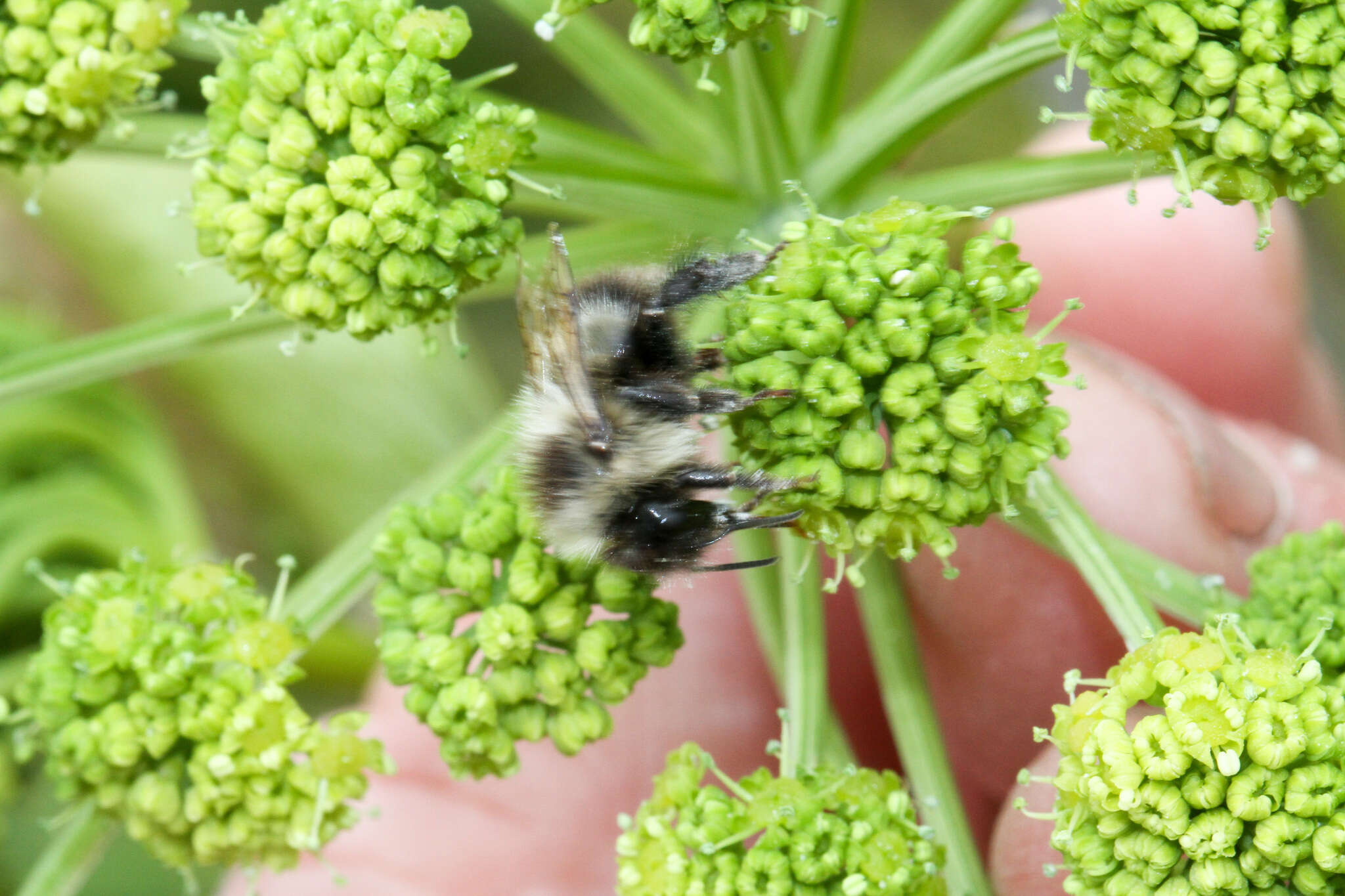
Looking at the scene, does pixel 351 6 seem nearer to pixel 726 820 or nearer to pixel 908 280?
pixel 908 280

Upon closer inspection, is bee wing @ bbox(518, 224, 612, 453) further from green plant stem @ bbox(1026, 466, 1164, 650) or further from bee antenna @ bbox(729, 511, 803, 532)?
green plant stem @ bbox(1026, 466, 1164, 650)

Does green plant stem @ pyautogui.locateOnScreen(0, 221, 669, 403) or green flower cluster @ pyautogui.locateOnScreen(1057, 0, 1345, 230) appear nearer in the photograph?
green flower cluster @ pyautogui.locateOnScreen(1057, 0, 1345, 230)

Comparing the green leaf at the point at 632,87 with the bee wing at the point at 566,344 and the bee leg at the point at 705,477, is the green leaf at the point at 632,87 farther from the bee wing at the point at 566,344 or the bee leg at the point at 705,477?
the bee leg at the point at 705,477

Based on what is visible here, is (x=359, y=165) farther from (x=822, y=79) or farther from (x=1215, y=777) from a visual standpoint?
(x=1215, y=777)

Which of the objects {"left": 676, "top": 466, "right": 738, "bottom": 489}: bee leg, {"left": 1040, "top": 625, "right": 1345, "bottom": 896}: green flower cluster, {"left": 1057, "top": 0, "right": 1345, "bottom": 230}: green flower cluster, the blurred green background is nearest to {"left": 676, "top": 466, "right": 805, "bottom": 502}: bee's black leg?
{"left": 676, "top": 466, "right": 738, "bottom": 489}: bee leg

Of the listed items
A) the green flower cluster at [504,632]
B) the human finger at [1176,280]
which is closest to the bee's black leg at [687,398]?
the green flower cluster at [504,632]
